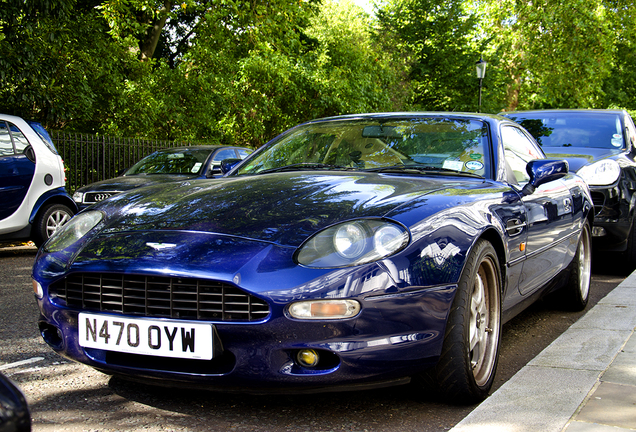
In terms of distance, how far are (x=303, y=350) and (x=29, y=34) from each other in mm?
9880

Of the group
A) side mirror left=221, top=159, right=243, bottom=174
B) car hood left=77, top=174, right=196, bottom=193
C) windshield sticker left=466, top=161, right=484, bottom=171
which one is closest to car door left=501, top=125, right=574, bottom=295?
windshield sticker left=466, top=161, right=484, bottom=171

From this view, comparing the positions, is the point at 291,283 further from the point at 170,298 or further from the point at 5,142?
the point at 5,142

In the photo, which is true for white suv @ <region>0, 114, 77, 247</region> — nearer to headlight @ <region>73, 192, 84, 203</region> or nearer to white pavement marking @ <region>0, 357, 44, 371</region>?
headlight @ <region>73, 192, 84, 203</region>

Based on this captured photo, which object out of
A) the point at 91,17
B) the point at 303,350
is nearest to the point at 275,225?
the point at 303,350

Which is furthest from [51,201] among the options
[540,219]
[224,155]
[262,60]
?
[262,60]

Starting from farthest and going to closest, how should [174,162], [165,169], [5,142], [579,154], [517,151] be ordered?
[174,162] → [165,169] → [5,142] → [579,154] → [517,151]

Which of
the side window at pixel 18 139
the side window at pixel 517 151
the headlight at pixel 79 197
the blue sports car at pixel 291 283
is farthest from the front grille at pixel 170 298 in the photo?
the headlight at pixel 79 197

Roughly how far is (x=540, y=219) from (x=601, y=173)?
3.48 meters

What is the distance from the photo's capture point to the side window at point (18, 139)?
7965 mm

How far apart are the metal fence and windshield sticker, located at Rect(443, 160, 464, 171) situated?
32.1ft

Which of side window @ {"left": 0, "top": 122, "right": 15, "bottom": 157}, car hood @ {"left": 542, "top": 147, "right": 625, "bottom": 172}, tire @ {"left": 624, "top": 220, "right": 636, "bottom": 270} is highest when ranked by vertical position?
side window @ {"left": 0, "top": 122, "right": 15, "bottom": 157}

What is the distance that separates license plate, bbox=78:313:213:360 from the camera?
8.18 feet

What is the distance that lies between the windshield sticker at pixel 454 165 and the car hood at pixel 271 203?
0.53 ft

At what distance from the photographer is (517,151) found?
4.29 metres
